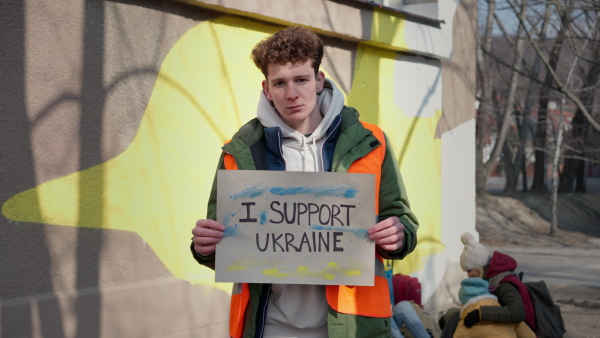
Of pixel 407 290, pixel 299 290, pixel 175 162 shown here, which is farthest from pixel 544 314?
pixel 299 290

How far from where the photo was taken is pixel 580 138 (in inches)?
1162

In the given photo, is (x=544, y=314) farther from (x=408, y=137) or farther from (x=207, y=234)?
(x=207, y=234)

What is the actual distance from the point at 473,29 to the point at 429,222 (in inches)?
96.7

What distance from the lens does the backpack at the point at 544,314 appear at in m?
5.80

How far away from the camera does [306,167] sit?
9.45 feet

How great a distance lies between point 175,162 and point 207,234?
9.26 feet

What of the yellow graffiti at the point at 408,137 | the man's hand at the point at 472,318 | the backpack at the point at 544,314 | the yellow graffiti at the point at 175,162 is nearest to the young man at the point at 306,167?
the yellow graffiti at the point at 175,162

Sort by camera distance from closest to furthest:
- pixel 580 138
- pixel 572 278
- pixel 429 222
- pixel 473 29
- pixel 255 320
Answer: pixel 255 320, pixel 429 222, pixel 473 29, pixel 572 278, pixel 580 138

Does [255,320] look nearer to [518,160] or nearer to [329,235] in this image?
[329,235]

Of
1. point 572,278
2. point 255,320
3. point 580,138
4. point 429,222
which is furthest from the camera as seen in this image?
point 580,138

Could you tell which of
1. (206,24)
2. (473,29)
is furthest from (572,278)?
(206,24)

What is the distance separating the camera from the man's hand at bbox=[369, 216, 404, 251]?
8.86ft

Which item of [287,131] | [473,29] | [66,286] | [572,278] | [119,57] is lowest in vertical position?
[572,278]

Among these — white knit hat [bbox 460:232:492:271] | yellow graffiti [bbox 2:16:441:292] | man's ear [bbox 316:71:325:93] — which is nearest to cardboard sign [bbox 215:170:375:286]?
man's ear [bbox 316:71:325:93]
